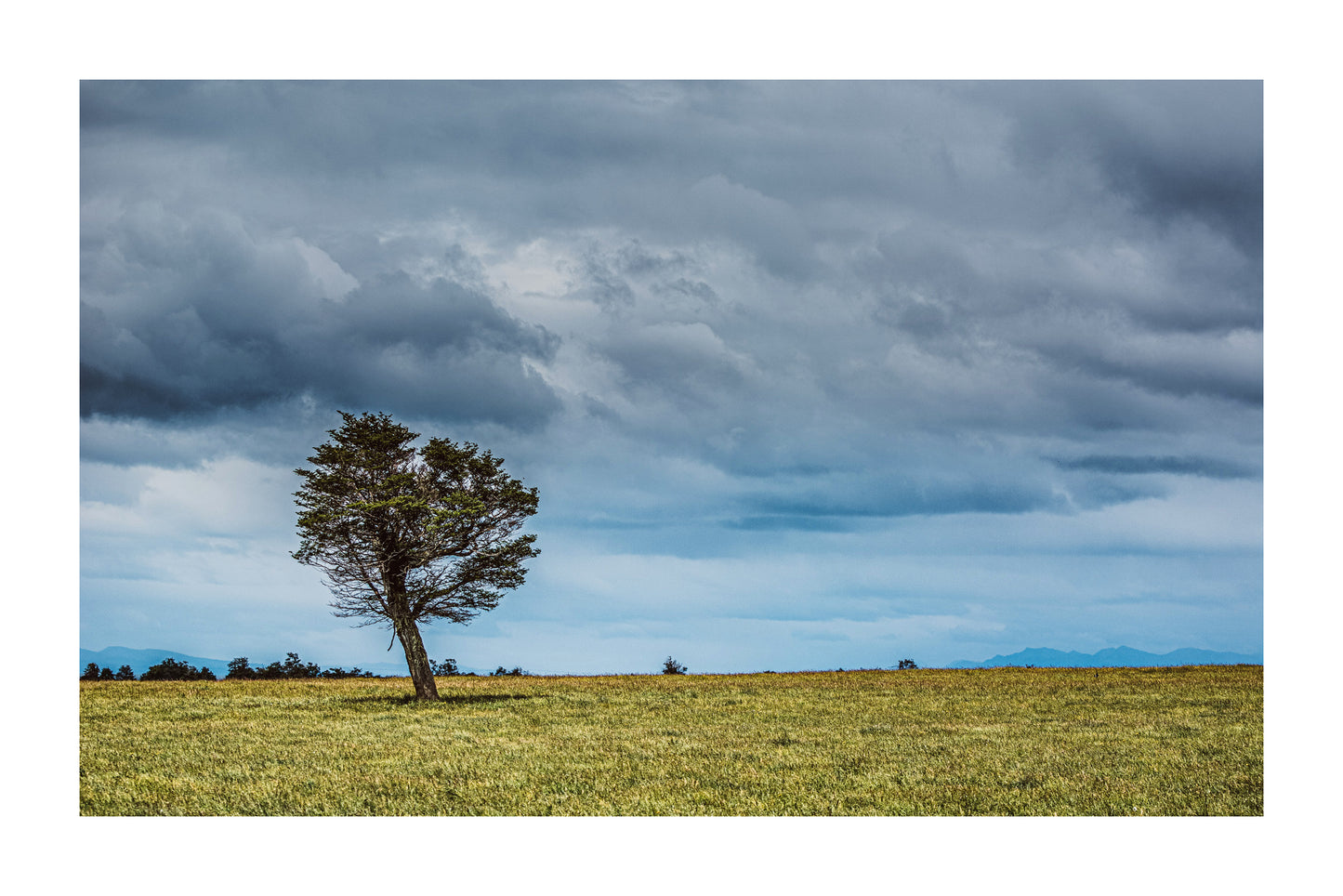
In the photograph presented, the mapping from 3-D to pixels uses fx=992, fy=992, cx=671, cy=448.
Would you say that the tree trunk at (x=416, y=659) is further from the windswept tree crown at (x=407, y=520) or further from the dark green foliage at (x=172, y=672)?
the dark green foliage at (x=172, y=672)

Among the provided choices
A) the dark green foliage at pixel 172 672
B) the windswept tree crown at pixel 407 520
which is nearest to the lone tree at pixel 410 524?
the windswept tree crown at pixel 407 520

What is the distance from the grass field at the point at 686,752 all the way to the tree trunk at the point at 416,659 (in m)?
1.13

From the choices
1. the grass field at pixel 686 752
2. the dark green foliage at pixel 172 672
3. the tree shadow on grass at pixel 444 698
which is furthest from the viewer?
the dark green foliage at pixel 172 672

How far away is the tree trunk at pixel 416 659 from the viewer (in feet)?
122

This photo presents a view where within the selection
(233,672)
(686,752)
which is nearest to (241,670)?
(233,672)

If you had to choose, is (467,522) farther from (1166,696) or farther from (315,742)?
(1166,696)

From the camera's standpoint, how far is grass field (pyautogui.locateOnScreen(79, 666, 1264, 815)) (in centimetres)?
1520

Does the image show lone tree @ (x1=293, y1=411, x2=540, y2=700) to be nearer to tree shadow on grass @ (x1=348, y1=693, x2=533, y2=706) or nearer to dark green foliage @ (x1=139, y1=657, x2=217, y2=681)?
tree shadow on grass @ (x1=348, y1=693, x2=533, y2=706)

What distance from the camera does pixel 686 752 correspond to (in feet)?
66.9

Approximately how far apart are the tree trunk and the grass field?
44.6 inches
